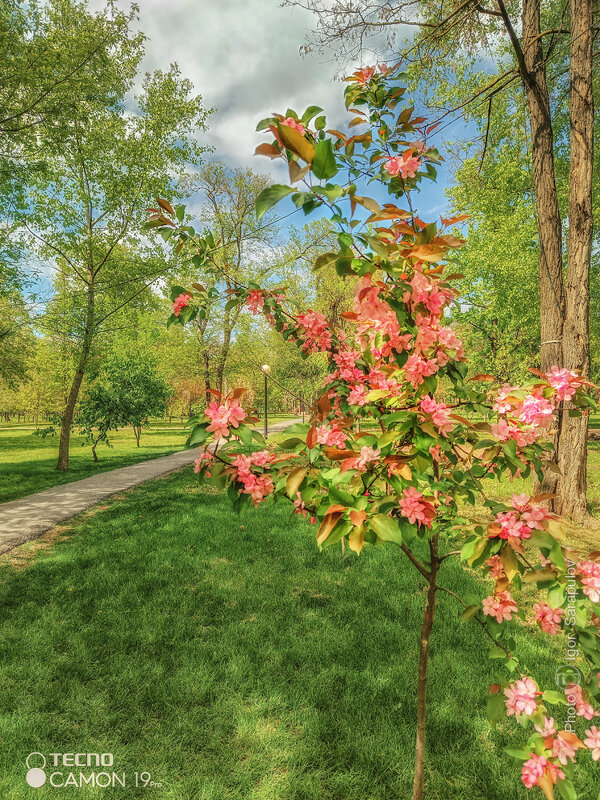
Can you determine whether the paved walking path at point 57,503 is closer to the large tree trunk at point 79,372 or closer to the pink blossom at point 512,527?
Result: the large tree trunk at point 79,372

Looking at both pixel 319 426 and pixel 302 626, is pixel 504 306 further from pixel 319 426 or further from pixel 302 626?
pixel 319 426

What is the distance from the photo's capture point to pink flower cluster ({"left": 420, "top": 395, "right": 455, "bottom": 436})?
117cm

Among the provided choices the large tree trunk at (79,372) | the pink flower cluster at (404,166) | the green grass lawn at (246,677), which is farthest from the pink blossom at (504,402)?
the large tree trunk at (79,372)

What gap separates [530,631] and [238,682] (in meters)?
2.46

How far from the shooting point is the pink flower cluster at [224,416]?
47.1 inches

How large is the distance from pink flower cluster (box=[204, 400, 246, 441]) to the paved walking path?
Answer: 206 inches

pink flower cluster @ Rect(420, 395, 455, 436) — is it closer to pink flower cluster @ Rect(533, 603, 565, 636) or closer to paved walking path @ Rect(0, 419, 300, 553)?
pink flower cluster @ Rect(533, 603, 565, 636)

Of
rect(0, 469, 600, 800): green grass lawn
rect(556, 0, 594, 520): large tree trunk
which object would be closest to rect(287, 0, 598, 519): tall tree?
rect(556, 0, 594, 520): large tree trunk

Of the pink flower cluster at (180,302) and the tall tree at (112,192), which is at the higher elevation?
the tall tree at (112,192)

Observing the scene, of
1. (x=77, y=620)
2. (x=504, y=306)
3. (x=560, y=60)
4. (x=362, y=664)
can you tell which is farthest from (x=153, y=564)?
(x=504, y=306)

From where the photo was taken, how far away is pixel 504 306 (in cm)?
1404

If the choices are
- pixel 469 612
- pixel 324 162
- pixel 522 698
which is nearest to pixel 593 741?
pixel 522 698

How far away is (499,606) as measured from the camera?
4.34 feet

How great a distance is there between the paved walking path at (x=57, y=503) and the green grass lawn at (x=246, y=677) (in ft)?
3.11
